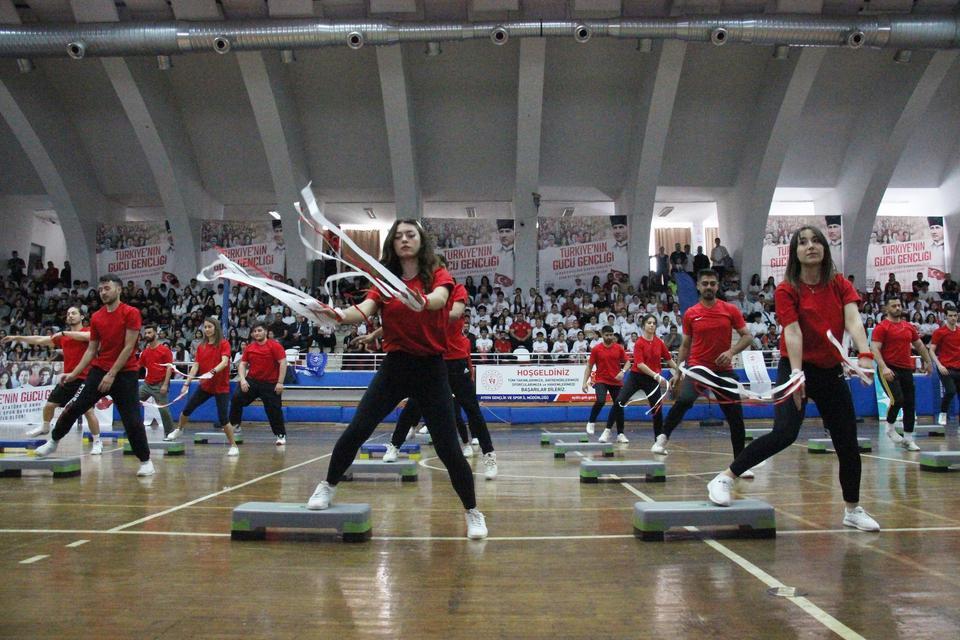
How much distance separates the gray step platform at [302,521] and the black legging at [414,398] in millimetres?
349

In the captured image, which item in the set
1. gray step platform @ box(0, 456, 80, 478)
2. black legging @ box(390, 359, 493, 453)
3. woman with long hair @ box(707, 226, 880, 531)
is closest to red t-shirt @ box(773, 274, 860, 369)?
woman with long hair @ box(707, 226, 880, 531)

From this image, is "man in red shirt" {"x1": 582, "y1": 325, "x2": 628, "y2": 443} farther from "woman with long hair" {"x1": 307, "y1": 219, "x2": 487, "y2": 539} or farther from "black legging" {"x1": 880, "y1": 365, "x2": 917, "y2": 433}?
"woman with long hair" {"x1": 307, "y1": 219, "x2": 487, "y2": 539}

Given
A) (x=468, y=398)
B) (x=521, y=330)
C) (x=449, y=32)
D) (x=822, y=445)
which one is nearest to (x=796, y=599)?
(x=468, y=398)

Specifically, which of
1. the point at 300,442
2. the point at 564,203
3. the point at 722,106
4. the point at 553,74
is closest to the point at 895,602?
the point at 300,442

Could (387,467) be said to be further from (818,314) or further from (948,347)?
(948,347)

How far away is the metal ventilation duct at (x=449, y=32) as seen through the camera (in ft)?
58.8

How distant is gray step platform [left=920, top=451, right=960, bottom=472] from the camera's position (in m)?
7.21

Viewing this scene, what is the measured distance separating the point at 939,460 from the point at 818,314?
401 centimetres

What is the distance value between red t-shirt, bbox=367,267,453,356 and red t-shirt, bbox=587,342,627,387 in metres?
7.37

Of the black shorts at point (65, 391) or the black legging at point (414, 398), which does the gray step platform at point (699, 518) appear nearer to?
the black legging at point (414, 398)

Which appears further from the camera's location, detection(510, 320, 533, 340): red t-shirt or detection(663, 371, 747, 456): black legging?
detection(510, 320, 533, 340): red t-shirt

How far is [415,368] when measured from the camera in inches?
170

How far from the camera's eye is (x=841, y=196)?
2552 centimetres

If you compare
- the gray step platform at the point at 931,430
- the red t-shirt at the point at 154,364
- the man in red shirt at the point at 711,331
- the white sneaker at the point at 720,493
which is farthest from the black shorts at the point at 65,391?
the gray step platform at the point at 931,430
